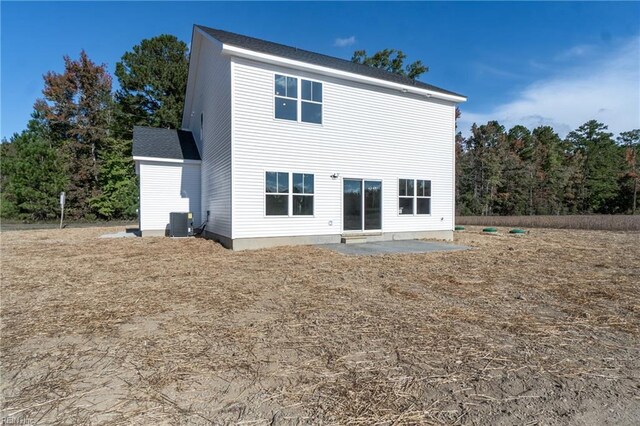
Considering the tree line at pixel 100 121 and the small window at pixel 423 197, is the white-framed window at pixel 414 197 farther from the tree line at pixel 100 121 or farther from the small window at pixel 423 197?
the tree line at pixel 100 121

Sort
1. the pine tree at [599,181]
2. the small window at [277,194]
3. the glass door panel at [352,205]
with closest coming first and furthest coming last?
the small window at [277,194]
the glass door panel at [352,205]
the pine tree at [599,181]

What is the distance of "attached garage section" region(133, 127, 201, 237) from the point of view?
1283 centimetres

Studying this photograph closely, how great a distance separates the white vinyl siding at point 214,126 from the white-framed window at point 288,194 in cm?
120

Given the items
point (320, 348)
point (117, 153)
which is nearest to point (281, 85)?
point (320, 348)

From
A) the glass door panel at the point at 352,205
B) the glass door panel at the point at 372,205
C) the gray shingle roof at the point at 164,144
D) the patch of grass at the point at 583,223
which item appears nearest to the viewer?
the glass door panel at the point at 352,205

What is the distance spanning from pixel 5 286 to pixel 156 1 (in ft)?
41.4

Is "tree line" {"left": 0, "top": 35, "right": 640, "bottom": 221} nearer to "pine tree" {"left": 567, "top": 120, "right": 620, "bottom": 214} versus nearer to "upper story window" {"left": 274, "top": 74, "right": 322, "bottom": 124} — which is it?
"pine tree" {"left": 567, "top": 120, "right": 620, "bottom": 214}

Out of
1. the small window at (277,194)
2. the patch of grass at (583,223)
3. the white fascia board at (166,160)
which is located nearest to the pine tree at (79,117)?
the white fascia board at (166,160)

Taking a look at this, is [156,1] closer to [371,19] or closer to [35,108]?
[371,19]

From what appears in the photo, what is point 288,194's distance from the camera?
10000 millimetres

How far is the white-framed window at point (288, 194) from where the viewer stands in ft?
32.1

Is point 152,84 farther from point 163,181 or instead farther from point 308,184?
point 308,184

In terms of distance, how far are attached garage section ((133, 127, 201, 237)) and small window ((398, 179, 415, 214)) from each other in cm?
834

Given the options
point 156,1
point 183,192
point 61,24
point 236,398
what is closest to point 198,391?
point 236,398
